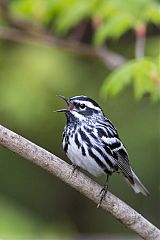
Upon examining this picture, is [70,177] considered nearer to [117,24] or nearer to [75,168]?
[75,168]

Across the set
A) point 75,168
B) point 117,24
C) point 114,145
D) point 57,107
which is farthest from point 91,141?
point 57,107

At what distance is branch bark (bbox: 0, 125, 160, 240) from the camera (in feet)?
11.0

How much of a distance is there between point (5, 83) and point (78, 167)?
3.03 metres

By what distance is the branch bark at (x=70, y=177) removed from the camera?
11.0 ft

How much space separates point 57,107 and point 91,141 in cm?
291

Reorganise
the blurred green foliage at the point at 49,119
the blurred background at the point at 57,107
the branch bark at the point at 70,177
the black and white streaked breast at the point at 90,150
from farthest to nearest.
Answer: the blurred green foliage at the point at 49,119 → the blurred background at the point at 57,107 → the black and white streaked breast at the point at 90,150 → the branch bark at the point at 70,177

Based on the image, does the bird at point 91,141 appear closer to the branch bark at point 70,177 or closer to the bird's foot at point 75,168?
the bird's foot at point 75,168

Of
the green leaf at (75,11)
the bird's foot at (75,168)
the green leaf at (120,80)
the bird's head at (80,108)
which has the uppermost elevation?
the green leaf at (75,11)

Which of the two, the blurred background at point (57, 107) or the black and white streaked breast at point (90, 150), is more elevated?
the blurred background at point (57, 107)

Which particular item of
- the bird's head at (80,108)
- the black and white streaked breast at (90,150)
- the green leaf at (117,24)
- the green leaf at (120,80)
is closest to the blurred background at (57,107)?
the green leaf at (117,24)

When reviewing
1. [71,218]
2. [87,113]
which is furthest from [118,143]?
[71,218]

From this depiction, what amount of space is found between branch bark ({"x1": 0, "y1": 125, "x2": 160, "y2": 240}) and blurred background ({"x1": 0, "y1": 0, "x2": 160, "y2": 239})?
1.86 meters

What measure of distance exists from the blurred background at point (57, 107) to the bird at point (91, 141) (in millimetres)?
1193

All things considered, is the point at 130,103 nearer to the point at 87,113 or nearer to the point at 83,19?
the point at 83,19
